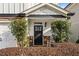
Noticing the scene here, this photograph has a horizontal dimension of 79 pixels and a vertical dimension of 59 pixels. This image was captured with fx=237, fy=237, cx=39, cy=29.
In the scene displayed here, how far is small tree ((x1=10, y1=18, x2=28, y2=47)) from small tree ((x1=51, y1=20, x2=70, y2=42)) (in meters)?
1.56

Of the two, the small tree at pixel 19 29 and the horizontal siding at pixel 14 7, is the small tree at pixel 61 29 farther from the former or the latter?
the horizontal siding at pixel 14 7

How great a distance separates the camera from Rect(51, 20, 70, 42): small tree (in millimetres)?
12578

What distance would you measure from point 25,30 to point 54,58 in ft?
22.0

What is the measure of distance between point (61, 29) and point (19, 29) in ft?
Result: 7.46

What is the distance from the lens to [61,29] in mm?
12758

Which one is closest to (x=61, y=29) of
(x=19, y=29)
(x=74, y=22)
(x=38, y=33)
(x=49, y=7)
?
(x=74, y=22)

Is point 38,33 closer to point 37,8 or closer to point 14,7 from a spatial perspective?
point 37,8

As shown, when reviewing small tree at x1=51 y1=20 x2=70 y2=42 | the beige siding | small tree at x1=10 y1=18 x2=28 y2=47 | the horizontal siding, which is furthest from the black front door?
the beige siding

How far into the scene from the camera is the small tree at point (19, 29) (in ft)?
40.1

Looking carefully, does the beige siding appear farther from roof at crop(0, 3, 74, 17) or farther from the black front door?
the black front door

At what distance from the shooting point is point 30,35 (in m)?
13.0

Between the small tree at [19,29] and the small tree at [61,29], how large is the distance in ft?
5.13

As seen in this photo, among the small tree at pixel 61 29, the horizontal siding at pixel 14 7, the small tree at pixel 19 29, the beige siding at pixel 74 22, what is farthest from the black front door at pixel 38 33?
the beige siding at pixel 74 22

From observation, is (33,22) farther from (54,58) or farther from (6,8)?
(54,58)
